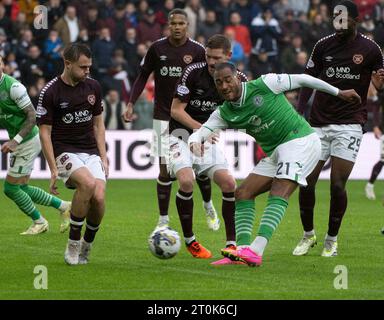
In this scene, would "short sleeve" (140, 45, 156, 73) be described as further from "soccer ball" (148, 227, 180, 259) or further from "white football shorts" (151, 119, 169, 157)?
"soccer ball" (148, 227, 180, 259)

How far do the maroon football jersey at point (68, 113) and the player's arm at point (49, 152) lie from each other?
0.07 meters

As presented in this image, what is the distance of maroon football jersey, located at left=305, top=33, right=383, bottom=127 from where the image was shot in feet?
38.6

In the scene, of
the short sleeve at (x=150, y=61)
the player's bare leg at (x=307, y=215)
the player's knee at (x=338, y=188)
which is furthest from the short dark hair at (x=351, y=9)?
the short sleeve at (x=150, y=61)

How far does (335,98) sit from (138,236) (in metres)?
3.26

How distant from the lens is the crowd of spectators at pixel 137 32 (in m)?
24.0

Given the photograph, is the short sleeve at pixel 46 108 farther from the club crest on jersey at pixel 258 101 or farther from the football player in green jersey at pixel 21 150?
the club crest on jersey at pixel 258 101

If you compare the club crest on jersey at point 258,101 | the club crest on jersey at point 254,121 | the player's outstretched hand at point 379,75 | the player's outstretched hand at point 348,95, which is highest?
the player's outstretched hand at point 379,75

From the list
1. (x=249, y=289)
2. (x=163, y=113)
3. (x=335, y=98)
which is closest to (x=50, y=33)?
(x=163, y=113)

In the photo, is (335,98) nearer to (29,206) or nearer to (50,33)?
(29,206)

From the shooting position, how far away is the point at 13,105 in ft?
43.1

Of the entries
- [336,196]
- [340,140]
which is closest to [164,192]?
[336,196]

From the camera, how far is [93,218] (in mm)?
10969

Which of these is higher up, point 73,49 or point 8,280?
point 73,49

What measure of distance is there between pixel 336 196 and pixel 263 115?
1649 millimetres
